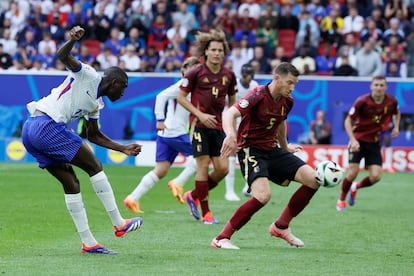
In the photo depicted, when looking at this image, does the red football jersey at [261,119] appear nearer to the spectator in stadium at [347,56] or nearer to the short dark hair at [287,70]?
the short dark hair at [287,70]

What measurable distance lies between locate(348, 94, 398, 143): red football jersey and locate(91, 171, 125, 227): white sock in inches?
252

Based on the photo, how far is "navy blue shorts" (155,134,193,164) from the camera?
14.5m

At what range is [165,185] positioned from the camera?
18938mm

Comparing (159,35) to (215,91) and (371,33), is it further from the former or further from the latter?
(215,91)

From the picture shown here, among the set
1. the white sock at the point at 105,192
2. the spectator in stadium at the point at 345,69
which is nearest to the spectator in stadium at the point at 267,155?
the white sock at the point at 105,192

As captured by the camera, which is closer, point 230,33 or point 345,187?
point 345,187

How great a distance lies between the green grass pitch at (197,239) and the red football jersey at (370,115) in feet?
3.86

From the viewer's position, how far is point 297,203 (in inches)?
412

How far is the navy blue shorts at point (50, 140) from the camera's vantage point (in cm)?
928

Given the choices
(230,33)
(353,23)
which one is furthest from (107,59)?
(353,23)

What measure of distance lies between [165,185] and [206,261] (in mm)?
9917

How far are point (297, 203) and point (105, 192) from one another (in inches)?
84.4

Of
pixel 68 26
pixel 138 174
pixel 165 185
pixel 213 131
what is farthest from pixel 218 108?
pixel 68 26

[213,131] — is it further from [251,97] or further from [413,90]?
[413,90]
